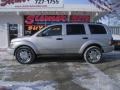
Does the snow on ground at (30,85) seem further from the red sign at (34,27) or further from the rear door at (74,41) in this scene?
the red sign at (34,27)

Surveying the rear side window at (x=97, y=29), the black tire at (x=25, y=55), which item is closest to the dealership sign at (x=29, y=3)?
the rear side window at (x=97, y=29)

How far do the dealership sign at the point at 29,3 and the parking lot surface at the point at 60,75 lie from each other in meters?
5.34

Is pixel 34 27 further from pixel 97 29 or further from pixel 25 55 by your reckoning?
pixel 97 29

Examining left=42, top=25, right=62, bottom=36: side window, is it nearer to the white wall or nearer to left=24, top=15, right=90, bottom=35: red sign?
left=24, top=15, right=90, bottom=35: red sign

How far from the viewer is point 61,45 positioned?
15180 mm

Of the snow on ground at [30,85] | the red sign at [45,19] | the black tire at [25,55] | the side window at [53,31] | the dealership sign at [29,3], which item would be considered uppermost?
the dealership sign at [29,3]

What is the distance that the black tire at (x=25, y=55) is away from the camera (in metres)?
15.1

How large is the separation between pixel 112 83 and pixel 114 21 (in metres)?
45.9

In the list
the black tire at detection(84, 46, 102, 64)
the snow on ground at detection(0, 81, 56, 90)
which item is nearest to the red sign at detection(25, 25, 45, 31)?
the black tire at detection(84, 46, 102, 64)

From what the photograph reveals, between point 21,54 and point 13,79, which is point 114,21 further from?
point 13,79

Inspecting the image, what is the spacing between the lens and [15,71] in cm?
1310

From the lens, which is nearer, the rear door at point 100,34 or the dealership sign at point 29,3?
the rear door at point 100,34

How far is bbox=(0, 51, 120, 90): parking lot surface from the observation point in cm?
1019

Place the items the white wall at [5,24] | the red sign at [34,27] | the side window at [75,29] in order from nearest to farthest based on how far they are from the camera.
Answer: the side window at [75,29], the white wall at [5,24], the red sign at [34,27]
